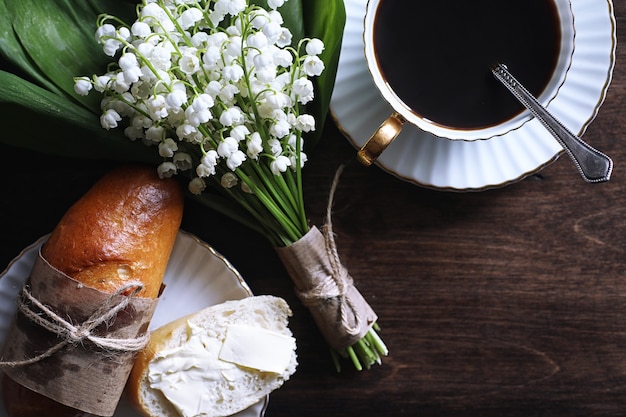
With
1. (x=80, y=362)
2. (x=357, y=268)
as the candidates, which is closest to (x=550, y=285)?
(x=357, y=268)

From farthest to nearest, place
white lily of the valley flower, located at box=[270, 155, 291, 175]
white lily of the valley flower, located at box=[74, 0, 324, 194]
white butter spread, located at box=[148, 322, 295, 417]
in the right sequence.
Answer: white butter spread, located at box=[148, 322, 295, 417], white lily of the valley flower, located at box=[270, 155, 291, 175], white lily of the valley flower, located at box=[74, 0, 324, 194]

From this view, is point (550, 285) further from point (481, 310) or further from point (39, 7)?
point (39, 7)

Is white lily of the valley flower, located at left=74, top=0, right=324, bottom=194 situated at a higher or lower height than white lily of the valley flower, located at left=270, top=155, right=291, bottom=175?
higher

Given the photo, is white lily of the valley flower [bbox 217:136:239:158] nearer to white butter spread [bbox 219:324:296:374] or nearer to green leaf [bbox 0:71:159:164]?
green leaf [bbox 0:71:159:164]

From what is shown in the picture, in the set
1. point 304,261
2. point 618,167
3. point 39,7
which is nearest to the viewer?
point 39,7

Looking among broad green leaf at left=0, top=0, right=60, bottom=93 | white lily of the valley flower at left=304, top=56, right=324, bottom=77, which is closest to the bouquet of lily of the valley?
white lily of the valley flower at left=304, top=56, right=324, bottom=77

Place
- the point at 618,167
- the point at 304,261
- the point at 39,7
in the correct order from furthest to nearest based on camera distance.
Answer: the point at 618,167 < the point at 304,261 < the point at 39,7
